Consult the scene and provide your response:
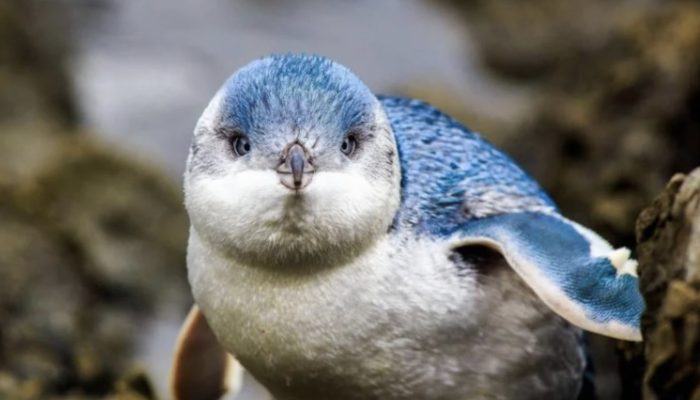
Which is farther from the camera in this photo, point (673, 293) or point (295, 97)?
point (295, 97)

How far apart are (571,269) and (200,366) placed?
4.34 ft

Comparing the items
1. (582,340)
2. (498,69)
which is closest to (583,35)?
(498,69)

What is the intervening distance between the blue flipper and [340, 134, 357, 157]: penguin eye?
0.41m

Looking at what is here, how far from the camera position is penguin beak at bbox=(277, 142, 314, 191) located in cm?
310

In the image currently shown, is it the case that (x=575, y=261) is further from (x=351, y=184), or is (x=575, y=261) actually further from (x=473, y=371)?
(x=351, y=184)

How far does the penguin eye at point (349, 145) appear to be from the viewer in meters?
3.28

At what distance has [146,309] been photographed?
637 cm

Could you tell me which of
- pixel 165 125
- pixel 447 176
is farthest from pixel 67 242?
pixel 165 125

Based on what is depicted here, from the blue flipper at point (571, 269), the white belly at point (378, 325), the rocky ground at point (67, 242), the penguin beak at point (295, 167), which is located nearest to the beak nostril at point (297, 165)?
the penguin beak at point (295, 167)

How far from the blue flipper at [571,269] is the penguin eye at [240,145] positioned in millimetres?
627

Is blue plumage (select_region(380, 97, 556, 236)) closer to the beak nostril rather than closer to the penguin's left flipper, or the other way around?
the beak nostril

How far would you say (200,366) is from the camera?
4.18 metres

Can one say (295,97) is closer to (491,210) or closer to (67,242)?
(491,210)

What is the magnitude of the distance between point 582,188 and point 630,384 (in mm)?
2325
